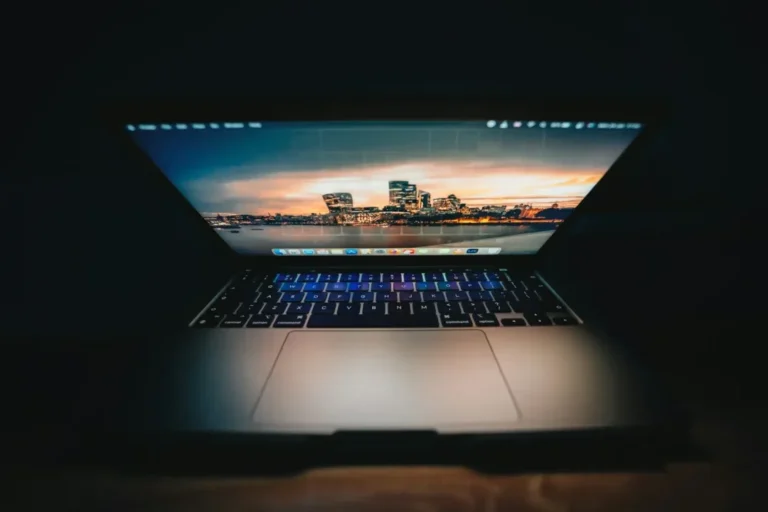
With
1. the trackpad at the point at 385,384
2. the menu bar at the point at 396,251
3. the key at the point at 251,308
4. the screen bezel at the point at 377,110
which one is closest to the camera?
the trackpad at the point at 385,384

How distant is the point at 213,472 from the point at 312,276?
0.42 meters

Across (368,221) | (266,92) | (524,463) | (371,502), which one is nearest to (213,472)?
(371,502)

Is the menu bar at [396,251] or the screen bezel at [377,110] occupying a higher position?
the screen bezel at [377,110]

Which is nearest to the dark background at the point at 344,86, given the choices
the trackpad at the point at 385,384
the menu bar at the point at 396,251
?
the menu bar at the point at 396,251

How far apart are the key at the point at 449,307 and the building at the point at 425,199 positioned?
185mm

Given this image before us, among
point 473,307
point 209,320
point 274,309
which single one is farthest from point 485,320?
point 209,320

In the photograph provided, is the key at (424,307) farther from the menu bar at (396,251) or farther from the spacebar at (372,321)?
the menu bar at (396,251)

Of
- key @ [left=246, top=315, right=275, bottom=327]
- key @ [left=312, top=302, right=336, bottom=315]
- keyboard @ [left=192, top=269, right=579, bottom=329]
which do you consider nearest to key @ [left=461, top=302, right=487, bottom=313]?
keyboard @ [left=192, top=269, right=579, bottom=329]

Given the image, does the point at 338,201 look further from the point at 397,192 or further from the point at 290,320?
the point at 290,320

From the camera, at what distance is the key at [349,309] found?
65 cm

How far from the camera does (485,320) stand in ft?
2.06

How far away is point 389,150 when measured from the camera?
0.64 meters

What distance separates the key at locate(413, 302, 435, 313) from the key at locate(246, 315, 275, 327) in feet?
0.80

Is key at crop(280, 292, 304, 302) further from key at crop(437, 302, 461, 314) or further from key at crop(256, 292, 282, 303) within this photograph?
key at crop(437, 302, 461, 314)
